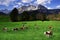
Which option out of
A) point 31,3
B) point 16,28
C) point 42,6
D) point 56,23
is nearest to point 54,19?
point 56,23

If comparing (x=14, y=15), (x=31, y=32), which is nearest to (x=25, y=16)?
(x=14, y=15)

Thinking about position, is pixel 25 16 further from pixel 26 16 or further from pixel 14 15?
pixel 14 15

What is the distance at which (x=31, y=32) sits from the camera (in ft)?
7.31

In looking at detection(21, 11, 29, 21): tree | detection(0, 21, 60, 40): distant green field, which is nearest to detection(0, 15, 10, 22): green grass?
detection(0, 21, 60, 40): distant green field

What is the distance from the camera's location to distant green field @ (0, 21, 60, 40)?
2.16 m

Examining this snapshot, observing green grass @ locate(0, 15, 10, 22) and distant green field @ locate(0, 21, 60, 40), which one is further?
green grass @ locate(0, 15, 10, 22)

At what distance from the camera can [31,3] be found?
2.33 m

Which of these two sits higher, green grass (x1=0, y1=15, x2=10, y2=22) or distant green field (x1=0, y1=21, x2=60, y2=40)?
green grass (x1=0, y1=15, x2=10, y2=22)

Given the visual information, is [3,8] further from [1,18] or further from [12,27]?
[12,27]

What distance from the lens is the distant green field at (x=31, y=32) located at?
85.2 inches

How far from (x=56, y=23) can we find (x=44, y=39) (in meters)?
0.31

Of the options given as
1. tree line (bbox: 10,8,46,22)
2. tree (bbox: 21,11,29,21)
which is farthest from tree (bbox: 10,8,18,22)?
tree (bbox: 21,11,29,21)

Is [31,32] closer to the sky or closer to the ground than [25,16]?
closer to the ground

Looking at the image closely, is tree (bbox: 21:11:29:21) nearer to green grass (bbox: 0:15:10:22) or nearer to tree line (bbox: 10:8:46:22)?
tree line (bbox: 10:8:46:22)
